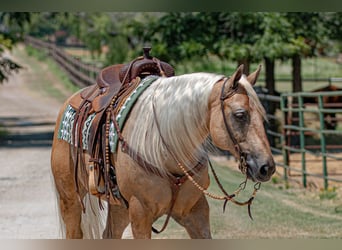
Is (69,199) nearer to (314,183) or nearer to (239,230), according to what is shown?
(239,230)

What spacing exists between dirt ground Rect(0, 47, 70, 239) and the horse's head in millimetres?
3656

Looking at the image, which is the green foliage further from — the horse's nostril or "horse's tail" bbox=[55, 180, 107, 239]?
the horse's nostril

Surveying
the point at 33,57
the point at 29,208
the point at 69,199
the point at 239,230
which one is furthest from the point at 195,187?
the point at 33,57

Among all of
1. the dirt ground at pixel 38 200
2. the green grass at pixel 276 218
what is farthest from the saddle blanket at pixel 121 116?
the green grass at pixel 276 218

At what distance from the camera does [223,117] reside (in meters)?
3.92

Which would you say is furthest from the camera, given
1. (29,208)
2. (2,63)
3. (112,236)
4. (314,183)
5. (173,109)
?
(2,63)

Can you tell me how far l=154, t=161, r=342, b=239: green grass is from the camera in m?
7.27

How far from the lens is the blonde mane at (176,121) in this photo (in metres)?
4.11

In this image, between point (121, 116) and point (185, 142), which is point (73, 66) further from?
point (185, 142)

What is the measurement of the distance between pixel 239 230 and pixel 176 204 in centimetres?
332

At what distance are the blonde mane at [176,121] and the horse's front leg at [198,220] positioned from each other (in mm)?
287

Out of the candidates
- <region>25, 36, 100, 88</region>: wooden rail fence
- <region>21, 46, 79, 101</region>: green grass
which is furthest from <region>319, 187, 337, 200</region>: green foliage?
<region>21, 46, 79, 101</region>: green grass

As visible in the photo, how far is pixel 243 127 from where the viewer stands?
386 centimetres

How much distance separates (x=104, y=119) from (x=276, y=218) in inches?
152
